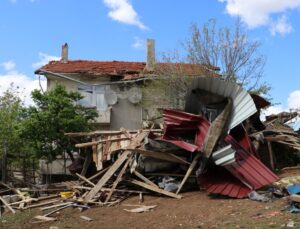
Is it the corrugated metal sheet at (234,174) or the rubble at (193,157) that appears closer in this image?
the corrugated metal sheet at (234,174)

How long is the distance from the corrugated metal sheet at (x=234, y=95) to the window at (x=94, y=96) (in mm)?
14274

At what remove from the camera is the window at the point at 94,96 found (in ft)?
84.4

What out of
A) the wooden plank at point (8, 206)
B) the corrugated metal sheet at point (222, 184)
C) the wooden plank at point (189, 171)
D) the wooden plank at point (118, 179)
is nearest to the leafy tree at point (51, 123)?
the wooden plank at point (8, 206)

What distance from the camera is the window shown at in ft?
84.4

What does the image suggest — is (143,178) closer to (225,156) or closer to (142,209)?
(142,209)

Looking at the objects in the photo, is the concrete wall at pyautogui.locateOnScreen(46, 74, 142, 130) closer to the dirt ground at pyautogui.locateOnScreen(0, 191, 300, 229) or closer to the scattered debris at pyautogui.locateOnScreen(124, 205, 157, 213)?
the dirt ground at pyautogui.locateOnScreen(0, 191, 300, 229)

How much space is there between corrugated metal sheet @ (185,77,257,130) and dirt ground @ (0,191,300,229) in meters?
2.25

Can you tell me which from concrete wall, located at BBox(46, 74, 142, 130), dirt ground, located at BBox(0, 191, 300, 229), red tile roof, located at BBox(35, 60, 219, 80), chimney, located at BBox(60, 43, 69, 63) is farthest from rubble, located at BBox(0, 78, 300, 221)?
chimney, located at BBox(60, 43, 69, 63)

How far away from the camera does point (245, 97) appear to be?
37.6 ft

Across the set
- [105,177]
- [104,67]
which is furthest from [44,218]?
[104,67]

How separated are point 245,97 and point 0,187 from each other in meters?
12.0

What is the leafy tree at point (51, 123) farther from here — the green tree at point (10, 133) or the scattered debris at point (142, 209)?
the scattered debris at point (142, 209)

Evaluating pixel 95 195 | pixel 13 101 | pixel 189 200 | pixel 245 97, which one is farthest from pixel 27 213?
pixel 13 101

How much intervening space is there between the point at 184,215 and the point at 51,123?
10702mm
